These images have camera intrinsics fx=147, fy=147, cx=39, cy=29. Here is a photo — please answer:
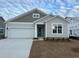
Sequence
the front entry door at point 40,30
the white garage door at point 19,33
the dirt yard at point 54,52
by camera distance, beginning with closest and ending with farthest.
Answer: the dirt yard at point 54,52, the front entry door at point 40,30, the white garage door at point 19,33

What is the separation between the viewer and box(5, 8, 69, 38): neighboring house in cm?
2177

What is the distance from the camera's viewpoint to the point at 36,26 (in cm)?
2305

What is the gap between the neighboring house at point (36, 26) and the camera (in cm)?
2177

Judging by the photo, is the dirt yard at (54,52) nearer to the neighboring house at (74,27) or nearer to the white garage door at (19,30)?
the white garage door at (19,30)

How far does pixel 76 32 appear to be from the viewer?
1046 inches

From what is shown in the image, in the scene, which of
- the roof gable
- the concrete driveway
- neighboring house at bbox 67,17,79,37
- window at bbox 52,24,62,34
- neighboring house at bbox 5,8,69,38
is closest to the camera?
the concrete driveway

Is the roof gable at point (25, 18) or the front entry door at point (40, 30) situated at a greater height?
the roof gable at point (25, 18)

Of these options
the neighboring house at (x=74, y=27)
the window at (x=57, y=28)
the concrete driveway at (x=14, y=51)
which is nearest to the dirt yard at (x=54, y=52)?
the concrete driveway at (x=14, y=51)

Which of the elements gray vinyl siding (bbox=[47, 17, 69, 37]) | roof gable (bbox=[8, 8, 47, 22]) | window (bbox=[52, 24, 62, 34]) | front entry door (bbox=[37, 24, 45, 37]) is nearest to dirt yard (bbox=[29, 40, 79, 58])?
window (bbox=[52, 24, 62, 34])

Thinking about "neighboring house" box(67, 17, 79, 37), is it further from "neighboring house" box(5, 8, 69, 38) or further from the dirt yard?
the dirt yard

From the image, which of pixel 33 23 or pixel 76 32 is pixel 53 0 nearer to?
pixel 33 23

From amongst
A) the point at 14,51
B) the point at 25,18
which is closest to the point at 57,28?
the point at 25,18

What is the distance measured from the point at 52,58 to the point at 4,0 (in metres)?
7.24

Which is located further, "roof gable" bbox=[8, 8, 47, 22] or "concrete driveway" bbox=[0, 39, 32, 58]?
"roof gable" bbox=[8, 8, 47, 22]
